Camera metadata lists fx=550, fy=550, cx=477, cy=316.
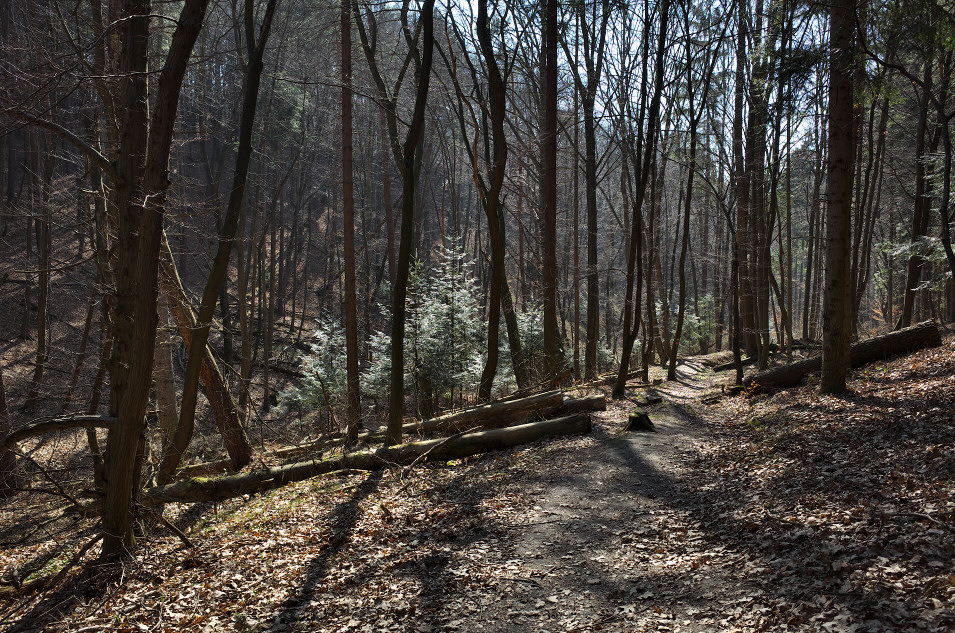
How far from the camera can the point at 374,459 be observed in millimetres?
8695

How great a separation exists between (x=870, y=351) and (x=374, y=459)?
9.76 metres

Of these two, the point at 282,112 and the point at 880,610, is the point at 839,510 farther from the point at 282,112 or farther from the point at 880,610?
the point at 282,112

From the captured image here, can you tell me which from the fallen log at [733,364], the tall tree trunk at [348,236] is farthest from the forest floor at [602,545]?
the fallen log at [733,364]

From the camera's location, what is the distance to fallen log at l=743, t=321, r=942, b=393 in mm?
10570

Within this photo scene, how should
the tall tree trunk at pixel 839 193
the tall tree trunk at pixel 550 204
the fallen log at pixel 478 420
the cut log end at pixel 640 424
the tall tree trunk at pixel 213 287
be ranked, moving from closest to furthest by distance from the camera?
the tall tree trunk at pixel 839 193 → the tall tree trunk at pixel 213 287 → the cut log end at pixel 640 424 → the fallen log at pixel 478 420 → the tall tree trunk at pixel 550 204

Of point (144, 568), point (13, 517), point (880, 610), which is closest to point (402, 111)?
point (13, 517)

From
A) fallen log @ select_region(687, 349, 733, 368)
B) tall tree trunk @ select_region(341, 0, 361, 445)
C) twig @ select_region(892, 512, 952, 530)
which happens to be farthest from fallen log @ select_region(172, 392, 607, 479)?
fallen log @ select_region(687, 349, 733, 368)

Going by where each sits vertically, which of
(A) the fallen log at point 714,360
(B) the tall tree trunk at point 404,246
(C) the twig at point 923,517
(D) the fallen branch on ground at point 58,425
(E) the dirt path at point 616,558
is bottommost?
(A) the fallen log at point 714,360

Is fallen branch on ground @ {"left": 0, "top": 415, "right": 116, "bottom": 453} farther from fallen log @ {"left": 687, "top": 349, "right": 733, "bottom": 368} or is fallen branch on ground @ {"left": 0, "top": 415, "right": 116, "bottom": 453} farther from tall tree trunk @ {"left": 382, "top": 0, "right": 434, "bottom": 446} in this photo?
fallen log @ {"left": 687, "top": 349, "right": 733, "bottom": 368}

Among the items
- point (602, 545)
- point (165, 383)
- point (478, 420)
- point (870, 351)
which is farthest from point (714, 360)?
point (165, 383)

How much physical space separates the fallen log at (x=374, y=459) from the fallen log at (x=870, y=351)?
4.60 meters

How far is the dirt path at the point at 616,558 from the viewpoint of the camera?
3.89 metres

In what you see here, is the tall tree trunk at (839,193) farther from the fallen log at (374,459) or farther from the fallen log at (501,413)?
the fallen log at (501,413)

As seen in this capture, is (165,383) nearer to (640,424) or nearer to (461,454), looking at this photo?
(461,454)
